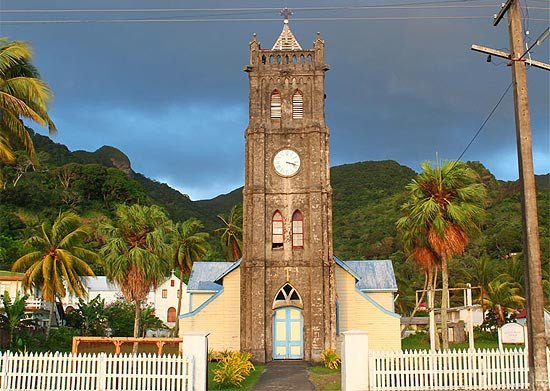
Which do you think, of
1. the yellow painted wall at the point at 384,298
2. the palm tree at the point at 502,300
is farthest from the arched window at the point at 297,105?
the palm tree at the point at 502,300

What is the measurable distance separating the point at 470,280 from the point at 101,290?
42.4m

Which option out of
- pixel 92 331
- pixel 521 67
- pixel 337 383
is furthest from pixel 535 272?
pixel 92 331

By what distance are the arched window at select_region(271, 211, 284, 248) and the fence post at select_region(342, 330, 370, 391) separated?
13737mm

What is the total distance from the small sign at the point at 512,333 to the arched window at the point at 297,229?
1297cm

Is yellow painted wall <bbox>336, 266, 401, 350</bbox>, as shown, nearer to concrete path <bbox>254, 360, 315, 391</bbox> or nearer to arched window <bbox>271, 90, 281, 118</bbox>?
concrete path <bbox>254, 360, 315, 391</bbox>

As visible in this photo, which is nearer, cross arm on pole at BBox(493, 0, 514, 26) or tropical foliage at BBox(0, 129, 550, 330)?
cross arm on pole at BBox(493, 0, 514, 26)

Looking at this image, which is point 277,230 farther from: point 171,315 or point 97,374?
point 171,315

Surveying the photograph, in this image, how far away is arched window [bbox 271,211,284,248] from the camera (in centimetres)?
3123

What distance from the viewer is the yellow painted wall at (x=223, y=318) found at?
3244cm

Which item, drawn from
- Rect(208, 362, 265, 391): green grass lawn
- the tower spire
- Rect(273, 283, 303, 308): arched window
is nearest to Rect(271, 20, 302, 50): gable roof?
the tower spire

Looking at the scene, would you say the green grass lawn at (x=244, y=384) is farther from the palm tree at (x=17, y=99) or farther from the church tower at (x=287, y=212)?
the palm tree at (x=17, y=99)

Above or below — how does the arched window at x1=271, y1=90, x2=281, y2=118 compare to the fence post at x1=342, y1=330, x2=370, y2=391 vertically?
above

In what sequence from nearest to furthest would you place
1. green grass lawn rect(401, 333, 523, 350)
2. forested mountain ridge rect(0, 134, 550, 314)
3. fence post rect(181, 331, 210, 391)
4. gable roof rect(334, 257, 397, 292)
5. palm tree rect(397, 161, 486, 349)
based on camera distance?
fence post rect(181, 331, 210, 391), palm tree rect(397, 161, 486, 349), gable roof rect(334, 257, 397, 292), green grass lawn rect(401, 333, 523, 350), forested mountain ridge rect(0, 134, 550, 314)

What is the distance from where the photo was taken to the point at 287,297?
100ft
